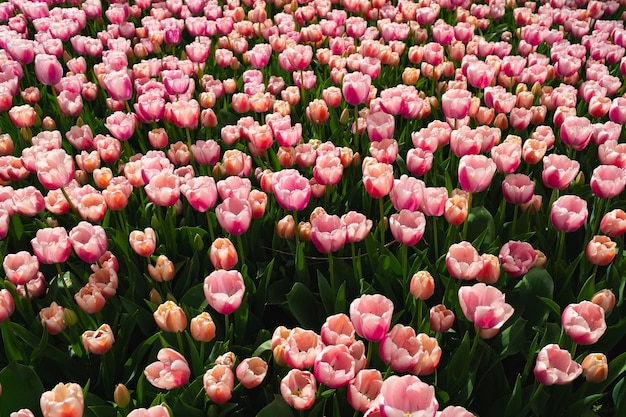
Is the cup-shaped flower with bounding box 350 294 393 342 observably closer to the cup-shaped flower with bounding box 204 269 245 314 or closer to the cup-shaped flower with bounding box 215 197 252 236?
the cup-shaped flower with bounding box 204 269 245 314

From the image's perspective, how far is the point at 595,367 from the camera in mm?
1580

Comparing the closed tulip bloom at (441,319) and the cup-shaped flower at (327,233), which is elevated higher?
the cup-shaped flower at (327,233)

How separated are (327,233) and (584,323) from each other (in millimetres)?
743

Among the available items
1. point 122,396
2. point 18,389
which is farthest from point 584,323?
point 18,389

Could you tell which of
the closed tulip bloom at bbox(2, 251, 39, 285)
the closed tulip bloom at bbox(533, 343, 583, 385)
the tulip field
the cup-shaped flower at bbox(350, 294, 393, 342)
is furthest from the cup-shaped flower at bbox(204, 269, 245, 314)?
the closed tulip bloom at bbox(533, 343, 583, 385)

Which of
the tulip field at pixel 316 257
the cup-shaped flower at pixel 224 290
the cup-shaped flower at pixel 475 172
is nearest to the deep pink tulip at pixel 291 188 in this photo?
the tulip field at pixel 316 257

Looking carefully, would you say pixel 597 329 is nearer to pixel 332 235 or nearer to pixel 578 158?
pixel 332 235

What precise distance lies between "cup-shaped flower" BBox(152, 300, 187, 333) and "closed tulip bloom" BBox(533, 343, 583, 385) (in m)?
0.93

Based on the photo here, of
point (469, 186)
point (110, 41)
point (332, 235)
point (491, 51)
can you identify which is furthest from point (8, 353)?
point (491, 51)

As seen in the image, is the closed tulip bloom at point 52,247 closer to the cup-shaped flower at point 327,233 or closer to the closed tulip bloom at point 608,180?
the cup-shaped flower at point 327,233

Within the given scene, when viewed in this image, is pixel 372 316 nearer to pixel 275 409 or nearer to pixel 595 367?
pixel 275 409

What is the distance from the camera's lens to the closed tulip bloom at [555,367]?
4.81 feet

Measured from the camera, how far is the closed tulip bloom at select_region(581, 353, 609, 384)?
1.58m

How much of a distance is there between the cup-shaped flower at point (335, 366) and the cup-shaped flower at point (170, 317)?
467 mm
